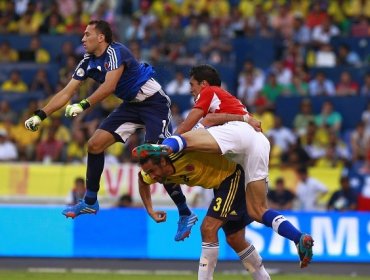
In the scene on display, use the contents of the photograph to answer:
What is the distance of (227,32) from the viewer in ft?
84.6

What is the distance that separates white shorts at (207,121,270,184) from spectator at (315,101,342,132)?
9342 mm

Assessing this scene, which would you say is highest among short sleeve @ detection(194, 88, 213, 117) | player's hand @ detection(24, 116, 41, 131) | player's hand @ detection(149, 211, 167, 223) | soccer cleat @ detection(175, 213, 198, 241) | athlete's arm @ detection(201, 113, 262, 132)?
short sleeve @ detection(194, 88, 213, 117)

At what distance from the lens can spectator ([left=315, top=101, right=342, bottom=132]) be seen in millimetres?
23094

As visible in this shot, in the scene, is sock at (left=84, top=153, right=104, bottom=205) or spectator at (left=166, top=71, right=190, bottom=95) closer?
sock at (left=84, top=153, right=104, bottom=205)

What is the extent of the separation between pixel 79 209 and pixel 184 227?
1.25 meters

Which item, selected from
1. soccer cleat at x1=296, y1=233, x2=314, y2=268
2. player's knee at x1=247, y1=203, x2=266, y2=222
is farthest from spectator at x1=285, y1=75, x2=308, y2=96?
soccer cleat at x1=296, y1=233, x2=314, y2=268

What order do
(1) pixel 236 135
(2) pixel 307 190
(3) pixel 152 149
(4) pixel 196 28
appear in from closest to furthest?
(3) pixel 152 149
(1) pixel 236 135
(2) pixel 307 190
(4) pixel 196 28

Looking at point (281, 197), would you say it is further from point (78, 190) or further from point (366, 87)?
point (366, 87)

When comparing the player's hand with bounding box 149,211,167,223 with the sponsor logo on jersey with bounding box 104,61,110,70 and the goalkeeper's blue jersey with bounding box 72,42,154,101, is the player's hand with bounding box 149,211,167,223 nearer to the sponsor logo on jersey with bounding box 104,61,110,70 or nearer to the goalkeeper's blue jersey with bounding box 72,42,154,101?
the goalkeeper's blue jersey with bounding box 72,42,154,101

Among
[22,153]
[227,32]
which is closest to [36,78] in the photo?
[22,153]

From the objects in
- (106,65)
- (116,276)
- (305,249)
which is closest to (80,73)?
(106,65)

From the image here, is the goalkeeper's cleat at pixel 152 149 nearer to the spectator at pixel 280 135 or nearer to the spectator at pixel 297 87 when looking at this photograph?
the spectator at pixel 280 135

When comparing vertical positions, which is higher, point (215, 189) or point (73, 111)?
point (73, 111)

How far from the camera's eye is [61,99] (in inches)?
547
